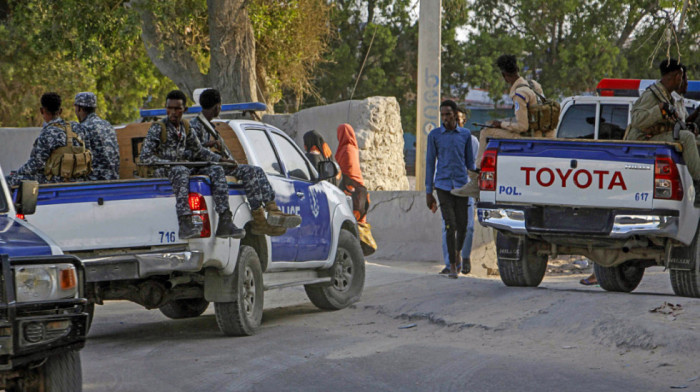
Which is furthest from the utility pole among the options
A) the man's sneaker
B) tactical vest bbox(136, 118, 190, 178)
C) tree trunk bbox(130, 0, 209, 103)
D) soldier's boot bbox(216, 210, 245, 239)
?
soldier's boot bbox(216, 210, 245, 239)

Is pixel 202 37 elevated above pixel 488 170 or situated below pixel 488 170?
above

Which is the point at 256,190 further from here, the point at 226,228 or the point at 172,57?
the point at 172,57

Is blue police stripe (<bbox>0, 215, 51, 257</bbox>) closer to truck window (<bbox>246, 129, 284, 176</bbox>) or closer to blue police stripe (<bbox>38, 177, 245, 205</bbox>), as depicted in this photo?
blue police stripe (<bbox>38, 177, 245, 205</bbox>)

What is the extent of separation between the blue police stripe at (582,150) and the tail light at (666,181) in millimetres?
84

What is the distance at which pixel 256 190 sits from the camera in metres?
8.77

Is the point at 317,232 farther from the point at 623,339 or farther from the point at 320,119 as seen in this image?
the point at 320,119

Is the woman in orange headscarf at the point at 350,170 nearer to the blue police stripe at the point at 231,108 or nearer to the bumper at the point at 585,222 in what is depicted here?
the blue police stripe at the point at 231,108

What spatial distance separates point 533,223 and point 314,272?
2.08 metres

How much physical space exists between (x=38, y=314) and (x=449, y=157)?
26.1ft

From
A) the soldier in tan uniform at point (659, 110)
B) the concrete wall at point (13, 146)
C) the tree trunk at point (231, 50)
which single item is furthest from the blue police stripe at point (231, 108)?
the concrete wall at point (13, 146)

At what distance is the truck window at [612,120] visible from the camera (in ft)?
41.4

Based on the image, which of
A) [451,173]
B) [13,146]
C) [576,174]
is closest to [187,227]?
[576,174]

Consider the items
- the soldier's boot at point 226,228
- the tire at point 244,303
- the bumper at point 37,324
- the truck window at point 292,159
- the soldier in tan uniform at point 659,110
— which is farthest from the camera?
the truck window at point 292,159

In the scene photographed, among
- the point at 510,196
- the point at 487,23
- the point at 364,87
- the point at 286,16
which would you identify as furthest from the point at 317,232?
the point at 487,23
